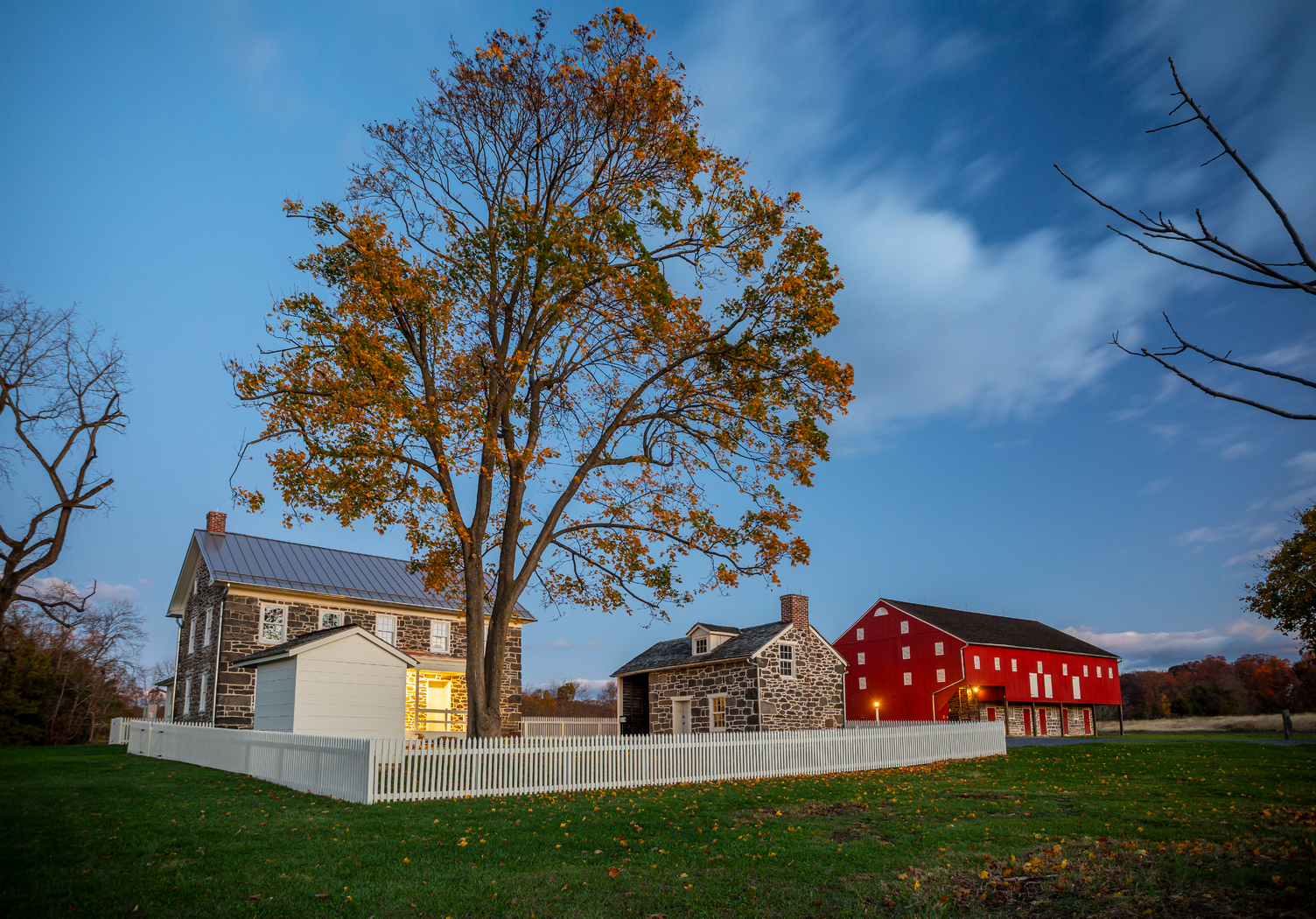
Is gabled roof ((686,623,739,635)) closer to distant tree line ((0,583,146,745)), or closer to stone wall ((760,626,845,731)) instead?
stone wall ((760,626,845,731))

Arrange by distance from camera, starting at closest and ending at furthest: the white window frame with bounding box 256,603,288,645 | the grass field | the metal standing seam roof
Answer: the grass field, the white window frame with bounding box 256,603,288,645, the metal standing seam roof

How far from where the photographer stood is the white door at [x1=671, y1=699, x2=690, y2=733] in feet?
109

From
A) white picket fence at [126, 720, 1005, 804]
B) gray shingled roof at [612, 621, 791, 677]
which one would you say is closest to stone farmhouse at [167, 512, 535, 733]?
white picket fence at [126, 720, 1005, 804]

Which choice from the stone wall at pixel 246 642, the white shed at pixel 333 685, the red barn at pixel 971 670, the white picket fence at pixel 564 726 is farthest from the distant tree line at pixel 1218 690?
the white shed at pixel 333 685

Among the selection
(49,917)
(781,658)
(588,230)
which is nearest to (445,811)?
(49,917)

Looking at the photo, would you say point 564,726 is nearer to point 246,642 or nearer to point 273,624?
point 273,624

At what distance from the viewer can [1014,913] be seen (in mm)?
5289

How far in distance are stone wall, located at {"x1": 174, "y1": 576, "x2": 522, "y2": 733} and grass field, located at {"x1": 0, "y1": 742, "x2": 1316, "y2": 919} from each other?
11.0 meters

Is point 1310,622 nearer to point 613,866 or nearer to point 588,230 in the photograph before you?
point 588,230

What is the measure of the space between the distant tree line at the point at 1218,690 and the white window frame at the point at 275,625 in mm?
54022

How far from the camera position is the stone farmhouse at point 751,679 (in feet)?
97.4

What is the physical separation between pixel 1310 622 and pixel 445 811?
129ft

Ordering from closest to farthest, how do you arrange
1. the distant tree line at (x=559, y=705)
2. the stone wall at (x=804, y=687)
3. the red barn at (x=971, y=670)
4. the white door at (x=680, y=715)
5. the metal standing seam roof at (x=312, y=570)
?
the metal standing seam roof at (x=312, y=570) → the stone wall at (x=804, y=687) → the white door at (x=680, y=715) → the red barn at (x=971, y=670) → the distant tree line at (x=559, y=705)

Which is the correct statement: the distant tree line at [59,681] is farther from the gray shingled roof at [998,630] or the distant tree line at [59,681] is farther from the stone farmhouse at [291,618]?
the gray shingled roof at [998,630]
